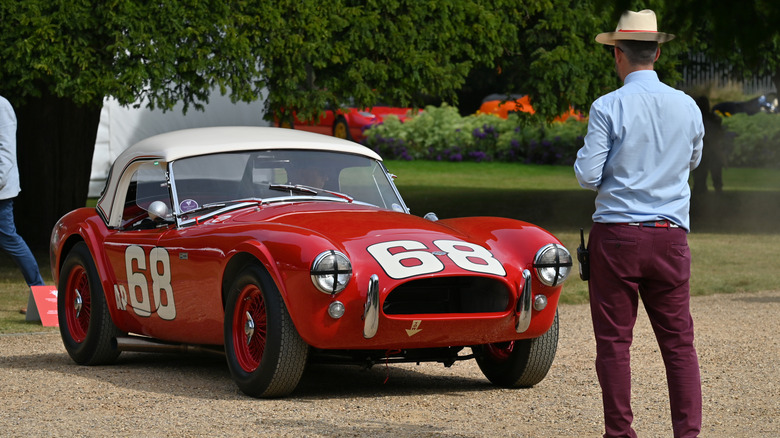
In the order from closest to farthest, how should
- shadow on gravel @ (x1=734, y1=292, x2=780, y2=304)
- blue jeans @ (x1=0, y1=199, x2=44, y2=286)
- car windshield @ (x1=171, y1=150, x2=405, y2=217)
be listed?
car windshield @ (x1=171, y1=150, x2=405, y2=217) → blue jeans @ (x1=0, y1=199, x2=44, y2=286) → shadow on gravel @ (x1=734, y1=292, x2=780, y2=304)

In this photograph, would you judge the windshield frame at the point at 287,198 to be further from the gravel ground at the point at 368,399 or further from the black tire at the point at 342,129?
the black tire at the point at 342,129

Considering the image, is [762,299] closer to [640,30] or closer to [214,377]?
[214,377]

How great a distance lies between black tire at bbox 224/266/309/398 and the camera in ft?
18.9

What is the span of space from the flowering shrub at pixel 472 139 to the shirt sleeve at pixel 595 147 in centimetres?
2594

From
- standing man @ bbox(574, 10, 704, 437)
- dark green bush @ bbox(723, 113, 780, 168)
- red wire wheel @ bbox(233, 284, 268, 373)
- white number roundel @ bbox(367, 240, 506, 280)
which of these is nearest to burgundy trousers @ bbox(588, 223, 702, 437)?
standing man @ bbox(574, 10, 704, 437)

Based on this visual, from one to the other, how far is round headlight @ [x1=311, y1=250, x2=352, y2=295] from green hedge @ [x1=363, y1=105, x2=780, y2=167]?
966 inches

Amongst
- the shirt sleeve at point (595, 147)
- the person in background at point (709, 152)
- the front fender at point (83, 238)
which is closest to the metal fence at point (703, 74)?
the person in background at point (709, 152)

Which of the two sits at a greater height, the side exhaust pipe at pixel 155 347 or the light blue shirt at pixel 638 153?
the light blue shirt at pixel 638 153

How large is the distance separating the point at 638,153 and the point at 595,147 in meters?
0.17

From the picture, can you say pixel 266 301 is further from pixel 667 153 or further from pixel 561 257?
pixel 667 153

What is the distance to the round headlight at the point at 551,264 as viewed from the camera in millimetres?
6008

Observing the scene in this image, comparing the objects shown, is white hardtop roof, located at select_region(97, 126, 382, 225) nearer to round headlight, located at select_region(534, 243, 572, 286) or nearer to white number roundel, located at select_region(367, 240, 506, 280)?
white number roundel, located at select_region(367, 240, 506, 280)

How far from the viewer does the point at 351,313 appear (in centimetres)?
565

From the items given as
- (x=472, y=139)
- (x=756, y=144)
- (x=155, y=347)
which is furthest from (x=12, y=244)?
(x=756, y=144)
